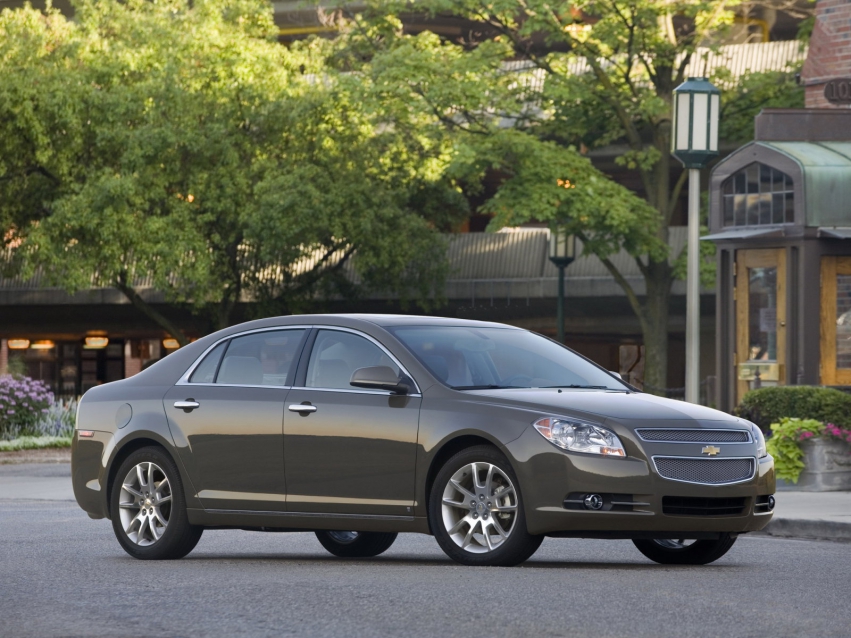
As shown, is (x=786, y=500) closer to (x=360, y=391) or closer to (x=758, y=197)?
(x=360, y=391)

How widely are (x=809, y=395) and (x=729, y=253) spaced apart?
5.77m

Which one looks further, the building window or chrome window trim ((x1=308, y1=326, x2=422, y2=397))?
the building window

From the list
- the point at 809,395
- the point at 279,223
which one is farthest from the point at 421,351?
the point at 279,223

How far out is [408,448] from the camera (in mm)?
9914

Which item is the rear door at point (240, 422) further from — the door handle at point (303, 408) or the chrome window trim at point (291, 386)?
the door handle at point (303, 408)

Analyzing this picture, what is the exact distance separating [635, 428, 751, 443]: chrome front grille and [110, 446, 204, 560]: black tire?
3131mm

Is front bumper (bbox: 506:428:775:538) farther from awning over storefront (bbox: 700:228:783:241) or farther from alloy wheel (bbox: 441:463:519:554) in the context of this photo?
awning over storefront (bbox: 700:228:783:241)

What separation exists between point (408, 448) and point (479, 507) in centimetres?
60

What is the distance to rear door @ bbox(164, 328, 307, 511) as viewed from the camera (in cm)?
1051

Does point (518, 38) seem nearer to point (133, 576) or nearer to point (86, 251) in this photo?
point (86, 251)

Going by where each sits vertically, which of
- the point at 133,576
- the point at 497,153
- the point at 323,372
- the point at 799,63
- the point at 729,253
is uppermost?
the point at 799,63

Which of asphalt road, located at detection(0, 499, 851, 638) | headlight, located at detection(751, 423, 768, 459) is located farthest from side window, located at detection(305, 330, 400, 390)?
headlight, located at detection(751, 423, 768, 459)

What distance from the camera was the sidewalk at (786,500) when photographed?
13.5m

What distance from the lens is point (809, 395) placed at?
1800 centimetres
